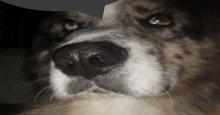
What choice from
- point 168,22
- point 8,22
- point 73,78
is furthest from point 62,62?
point 168,22

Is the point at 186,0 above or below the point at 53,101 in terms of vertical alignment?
above

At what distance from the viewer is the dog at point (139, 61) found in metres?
0.67

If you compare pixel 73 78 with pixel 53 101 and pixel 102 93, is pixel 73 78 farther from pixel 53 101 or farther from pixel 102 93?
pixel 53 101

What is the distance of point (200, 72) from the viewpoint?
2.32 ft

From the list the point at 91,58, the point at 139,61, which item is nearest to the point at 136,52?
the point at 139,61

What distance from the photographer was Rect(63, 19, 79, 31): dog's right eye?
32.6 inches

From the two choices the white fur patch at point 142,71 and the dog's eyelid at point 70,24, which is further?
the dog's eyelid at point 70,24

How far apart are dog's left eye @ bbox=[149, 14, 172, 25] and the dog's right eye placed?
32 centimetres

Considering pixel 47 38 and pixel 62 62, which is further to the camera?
pixel 47 38

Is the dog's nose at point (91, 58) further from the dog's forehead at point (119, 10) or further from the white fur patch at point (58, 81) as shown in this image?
the dog's forehead at point (119, 10)

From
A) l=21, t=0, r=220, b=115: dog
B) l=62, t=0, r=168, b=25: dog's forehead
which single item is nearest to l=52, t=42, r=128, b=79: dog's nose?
l=21, t=0, r=220, b=115: dog

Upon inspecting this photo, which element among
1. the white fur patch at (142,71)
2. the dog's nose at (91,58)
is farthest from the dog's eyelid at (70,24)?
the white fur patch at (142,71)

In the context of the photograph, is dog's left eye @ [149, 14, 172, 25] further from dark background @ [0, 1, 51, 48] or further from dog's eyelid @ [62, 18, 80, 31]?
dark background @ [0, 1, 51, 48]

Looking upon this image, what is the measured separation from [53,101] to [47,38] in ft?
0.93
